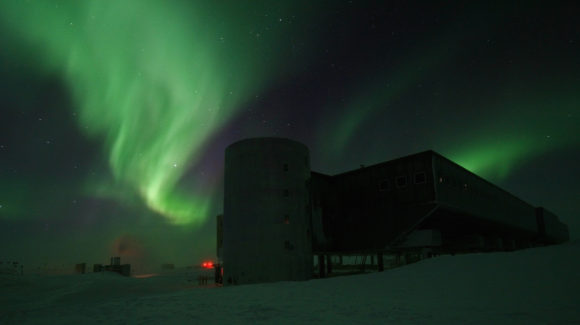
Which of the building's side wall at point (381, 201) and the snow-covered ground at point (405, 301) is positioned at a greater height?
the building's side wall at point (381, 201)

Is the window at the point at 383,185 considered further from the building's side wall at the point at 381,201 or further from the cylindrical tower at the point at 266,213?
the cylindrical tower at the point at 266,213

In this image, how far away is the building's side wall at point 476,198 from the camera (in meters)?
27.5

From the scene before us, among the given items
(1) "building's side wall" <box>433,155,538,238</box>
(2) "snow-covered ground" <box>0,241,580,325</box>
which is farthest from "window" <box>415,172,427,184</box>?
(2) "snow-covered ground" <box>0,241,580,325</box>

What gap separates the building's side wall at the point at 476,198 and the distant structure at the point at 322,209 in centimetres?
12

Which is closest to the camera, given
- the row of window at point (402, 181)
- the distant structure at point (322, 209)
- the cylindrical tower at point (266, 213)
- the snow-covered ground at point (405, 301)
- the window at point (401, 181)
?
the snow-covered ground at point (405, 301)

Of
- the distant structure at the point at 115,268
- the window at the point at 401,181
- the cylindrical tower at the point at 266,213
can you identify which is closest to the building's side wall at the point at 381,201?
the window at the point at 401,181

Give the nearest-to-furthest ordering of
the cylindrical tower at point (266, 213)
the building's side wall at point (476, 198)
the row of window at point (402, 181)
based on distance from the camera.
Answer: the cylindrical tower at point (266, 213), the row of window at point (402, 181), the building's side wall at point (476, 198)

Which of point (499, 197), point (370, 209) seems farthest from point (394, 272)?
point (499, 197)

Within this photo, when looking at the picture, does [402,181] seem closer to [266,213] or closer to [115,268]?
[266,213]

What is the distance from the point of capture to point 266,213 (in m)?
26.3

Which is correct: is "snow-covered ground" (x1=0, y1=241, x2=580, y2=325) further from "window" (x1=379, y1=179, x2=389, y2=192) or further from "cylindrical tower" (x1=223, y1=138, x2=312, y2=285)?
"window" (x1=379, y1=179, x2=389, y2=192)

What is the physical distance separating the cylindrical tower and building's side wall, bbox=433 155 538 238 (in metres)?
11.0

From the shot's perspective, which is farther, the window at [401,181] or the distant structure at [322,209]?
the window at [401,181]

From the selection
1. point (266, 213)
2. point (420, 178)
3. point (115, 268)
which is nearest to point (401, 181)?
point (420, 178)
